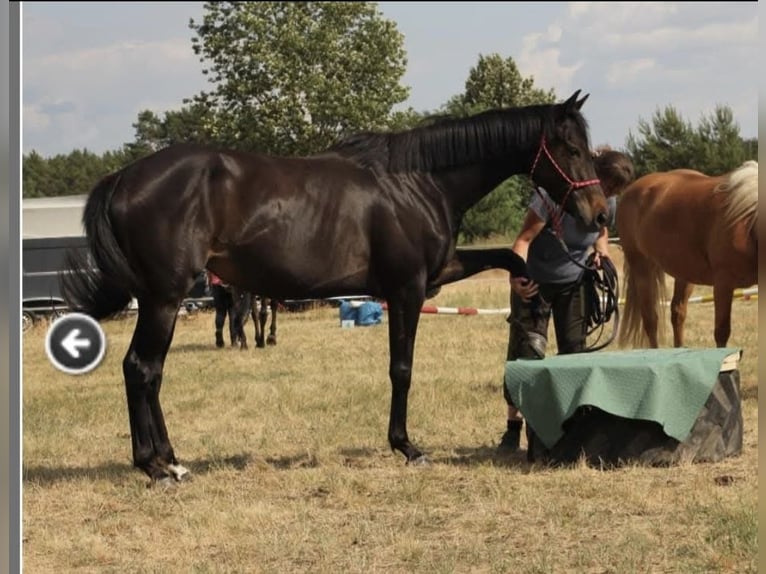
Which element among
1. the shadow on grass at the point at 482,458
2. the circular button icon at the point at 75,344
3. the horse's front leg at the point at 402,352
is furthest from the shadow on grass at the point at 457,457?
the circular button icon at the point at 75,344

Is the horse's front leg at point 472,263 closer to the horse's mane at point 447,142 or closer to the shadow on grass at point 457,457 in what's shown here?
the horse's mane at point 447,142

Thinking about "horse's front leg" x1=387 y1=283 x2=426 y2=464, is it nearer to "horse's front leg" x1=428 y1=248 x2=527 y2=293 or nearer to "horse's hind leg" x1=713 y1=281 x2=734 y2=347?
"horse's front leg" x1=428 y1=248 x2=527 y2=293

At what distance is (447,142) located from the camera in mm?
7328

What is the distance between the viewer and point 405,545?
516 cm

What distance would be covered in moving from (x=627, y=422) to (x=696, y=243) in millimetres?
4248

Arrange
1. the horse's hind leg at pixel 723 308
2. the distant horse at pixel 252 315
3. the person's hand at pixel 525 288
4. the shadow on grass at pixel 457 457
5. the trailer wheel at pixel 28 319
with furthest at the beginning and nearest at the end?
the trailer wheel at pixel 28 319 → the distant horse at pixel 252 315 → the horse's hind leg at pixel 723 308 → the person's hand at pixel 525 288 → the shadow on grass at pixel 457 457

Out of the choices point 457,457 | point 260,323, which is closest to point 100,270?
point 457,457

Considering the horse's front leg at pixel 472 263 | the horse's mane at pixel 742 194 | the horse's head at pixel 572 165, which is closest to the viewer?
the horse's head at pixel 572 165

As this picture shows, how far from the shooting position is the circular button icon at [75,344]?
206 inches

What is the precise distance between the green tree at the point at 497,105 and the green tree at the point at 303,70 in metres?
2.33

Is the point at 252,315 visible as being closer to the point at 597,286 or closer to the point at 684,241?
the point at 684,241

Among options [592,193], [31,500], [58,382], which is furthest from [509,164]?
[58,382]

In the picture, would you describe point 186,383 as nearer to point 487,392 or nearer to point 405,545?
point 487,392

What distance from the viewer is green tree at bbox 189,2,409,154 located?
1216 inches
